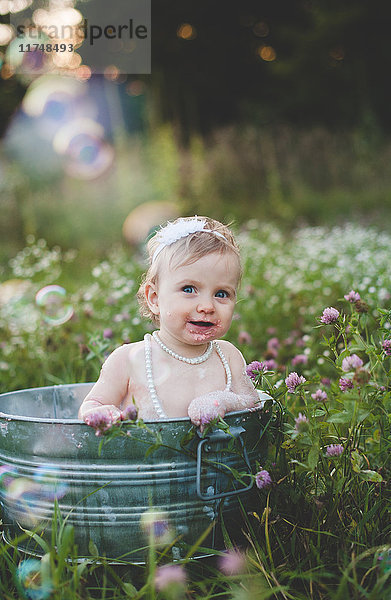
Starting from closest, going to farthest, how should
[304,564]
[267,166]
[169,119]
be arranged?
[304,564] → [267,166] → [169,119]

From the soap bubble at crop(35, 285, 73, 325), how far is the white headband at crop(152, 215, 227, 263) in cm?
157

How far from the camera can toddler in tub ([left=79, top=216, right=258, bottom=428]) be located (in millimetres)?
1748

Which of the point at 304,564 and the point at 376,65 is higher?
the point at 376,65

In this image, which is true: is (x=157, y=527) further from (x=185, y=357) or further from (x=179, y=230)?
(x=179, y=230)

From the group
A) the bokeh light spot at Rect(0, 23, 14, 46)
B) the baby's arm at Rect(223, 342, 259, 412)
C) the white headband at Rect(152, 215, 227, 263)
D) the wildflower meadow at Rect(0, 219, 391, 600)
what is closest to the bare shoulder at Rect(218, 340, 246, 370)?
the baby's arm at Rect(223, 342, 259, 412)

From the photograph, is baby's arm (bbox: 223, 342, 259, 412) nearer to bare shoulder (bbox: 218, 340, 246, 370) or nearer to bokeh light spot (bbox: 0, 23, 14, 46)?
bare shoulder (bbox: 218, 340, 246, 370)

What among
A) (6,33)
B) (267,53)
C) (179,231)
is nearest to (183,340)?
(179,231)

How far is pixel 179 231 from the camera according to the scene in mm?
1830

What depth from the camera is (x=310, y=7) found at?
14.6m

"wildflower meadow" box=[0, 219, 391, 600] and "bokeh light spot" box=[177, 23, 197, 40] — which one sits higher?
"bokeh light spot" box=[177, 23, 197, 40]

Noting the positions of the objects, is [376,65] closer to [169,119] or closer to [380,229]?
[169,119]

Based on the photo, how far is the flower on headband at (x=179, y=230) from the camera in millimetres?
1820

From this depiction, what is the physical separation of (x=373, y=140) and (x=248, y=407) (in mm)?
9517

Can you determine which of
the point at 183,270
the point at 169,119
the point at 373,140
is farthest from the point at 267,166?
the point at 183,270
